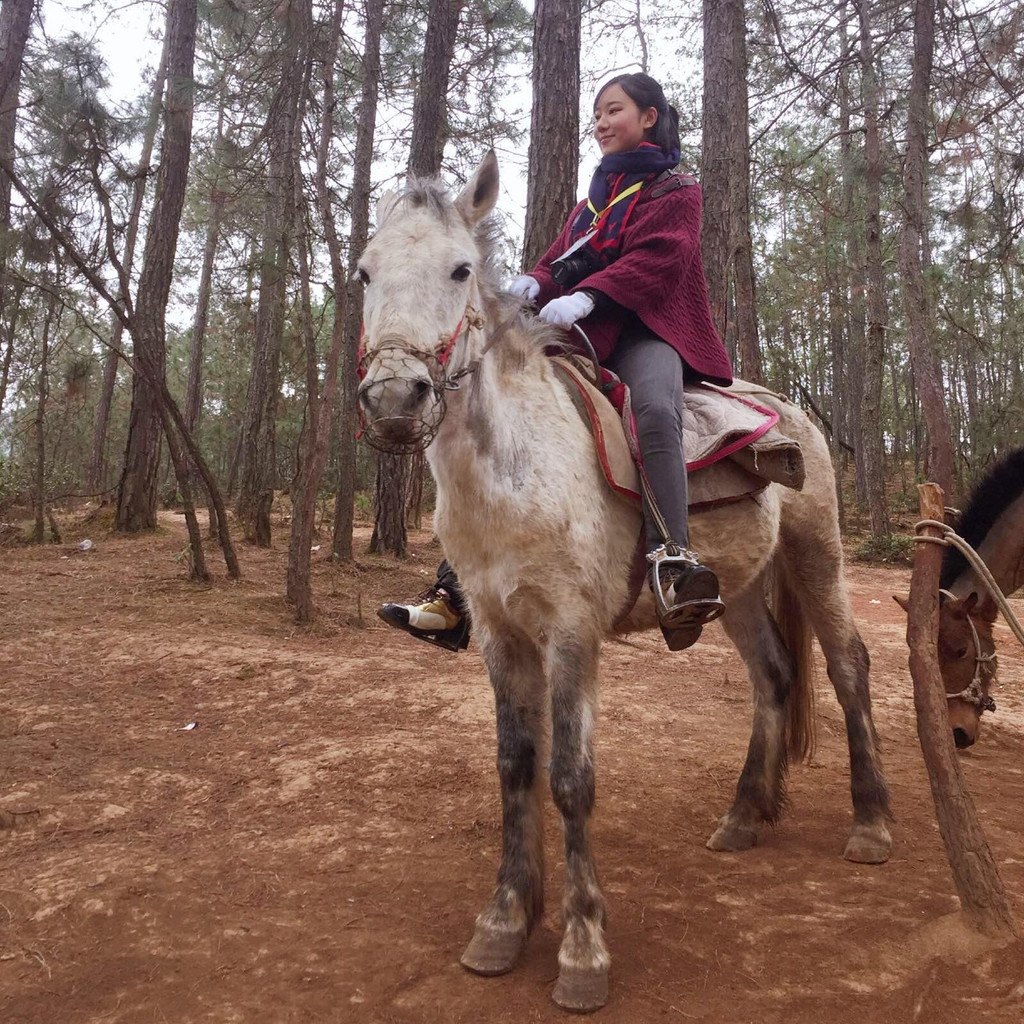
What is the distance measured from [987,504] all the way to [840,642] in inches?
39.6

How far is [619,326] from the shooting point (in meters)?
3.32

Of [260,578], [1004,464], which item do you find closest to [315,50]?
[260,578]

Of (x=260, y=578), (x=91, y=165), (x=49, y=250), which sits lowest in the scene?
(x=260, y=578)

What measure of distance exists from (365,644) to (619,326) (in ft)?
15.3

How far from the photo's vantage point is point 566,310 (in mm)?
2918

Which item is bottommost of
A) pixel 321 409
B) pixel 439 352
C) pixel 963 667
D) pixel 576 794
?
pixel 576 794

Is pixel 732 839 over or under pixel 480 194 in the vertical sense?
under

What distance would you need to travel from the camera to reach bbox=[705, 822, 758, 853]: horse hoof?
11.6 feet

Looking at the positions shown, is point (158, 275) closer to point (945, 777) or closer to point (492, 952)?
point (492, 952)

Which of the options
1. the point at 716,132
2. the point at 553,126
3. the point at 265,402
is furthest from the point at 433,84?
the point at 265,402

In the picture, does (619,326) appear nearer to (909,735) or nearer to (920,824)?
(920,824)

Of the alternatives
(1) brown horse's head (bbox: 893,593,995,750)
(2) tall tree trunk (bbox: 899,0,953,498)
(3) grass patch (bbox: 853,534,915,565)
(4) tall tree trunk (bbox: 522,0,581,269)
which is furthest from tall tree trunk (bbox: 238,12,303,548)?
(3) grass patch (bbox: 853,534,915,565)

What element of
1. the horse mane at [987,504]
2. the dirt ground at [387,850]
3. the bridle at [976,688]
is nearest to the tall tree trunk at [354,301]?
the dirt ground at [387,850]

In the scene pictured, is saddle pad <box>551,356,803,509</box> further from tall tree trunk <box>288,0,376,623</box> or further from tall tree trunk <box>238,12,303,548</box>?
tall tree trunk <box>238,12,303,548</box>
